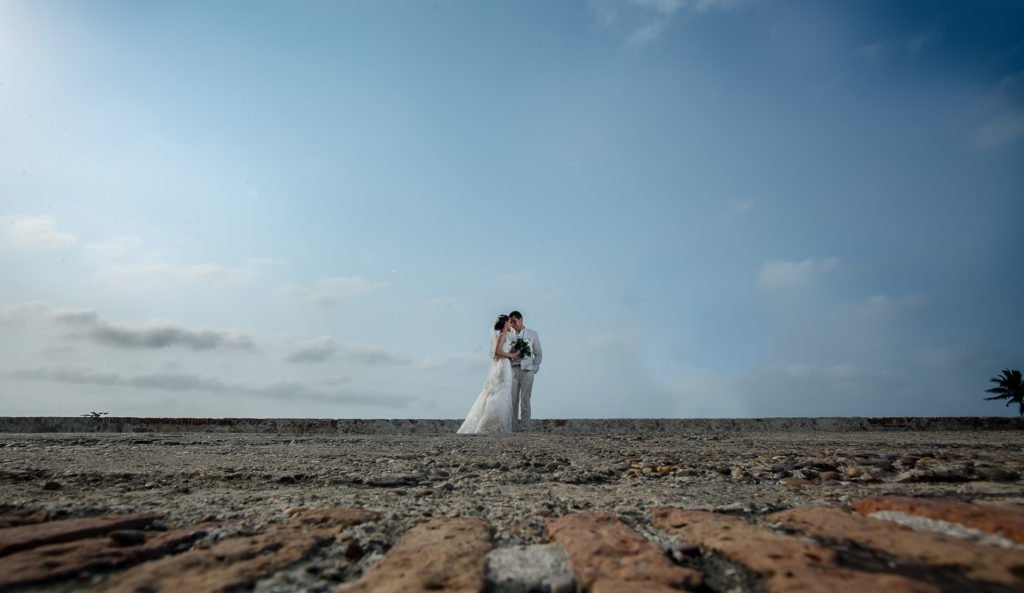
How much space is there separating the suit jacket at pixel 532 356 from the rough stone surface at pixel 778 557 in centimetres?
844

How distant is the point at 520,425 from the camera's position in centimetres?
1006

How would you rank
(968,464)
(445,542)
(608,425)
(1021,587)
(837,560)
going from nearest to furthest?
(1021,587) < (837,560) < (445,542) < (968,464) < (608,425)

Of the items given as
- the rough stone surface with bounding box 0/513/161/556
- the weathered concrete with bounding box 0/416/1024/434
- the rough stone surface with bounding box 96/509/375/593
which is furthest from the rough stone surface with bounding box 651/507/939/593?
the weathered concrete with bounding box 0/416/1024/434

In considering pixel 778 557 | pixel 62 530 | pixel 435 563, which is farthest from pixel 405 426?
pixel 778 557

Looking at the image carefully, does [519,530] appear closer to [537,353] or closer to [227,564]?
[227,564]

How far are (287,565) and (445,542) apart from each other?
37cm

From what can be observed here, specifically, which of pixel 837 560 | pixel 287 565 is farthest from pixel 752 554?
pixel 287 565

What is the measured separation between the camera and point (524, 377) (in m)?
10.2

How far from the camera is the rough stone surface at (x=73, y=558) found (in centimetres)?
119

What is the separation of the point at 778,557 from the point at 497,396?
8266mm

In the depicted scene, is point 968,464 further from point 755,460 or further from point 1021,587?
point 1021,587

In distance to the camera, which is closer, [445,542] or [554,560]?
[554,560]

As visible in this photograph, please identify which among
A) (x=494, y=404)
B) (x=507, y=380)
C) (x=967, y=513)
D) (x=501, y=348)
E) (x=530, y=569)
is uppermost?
(x=501, y=348)

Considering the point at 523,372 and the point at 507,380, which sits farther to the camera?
the point at 523,372
